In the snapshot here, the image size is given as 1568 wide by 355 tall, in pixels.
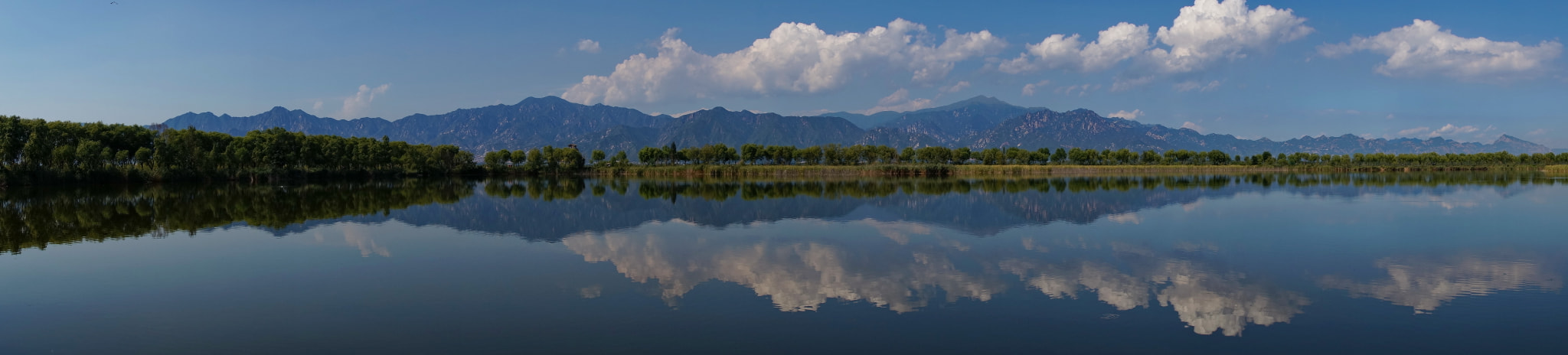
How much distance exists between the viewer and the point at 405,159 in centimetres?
9631

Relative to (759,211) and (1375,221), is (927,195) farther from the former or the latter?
(1375,221)

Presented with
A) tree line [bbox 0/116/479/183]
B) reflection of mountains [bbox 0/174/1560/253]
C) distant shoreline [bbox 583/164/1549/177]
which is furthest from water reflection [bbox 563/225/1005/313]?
distant shoreline [bbox 583/164/1549/177]

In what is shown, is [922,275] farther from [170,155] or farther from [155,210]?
[170,155]

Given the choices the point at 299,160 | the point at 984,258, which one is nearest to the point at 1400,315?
the point at 984,258

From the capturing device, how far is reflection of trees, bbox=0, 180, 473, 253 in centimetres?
2109

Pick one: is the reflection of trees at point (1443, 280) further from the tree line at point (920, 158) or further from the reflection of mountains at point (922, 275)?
the tree line at point (920, 158)

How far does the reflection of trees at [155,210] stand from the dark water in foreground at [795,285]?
375mm

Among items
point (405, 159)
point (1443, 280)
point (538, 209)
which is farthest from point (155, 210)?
point (405, 159)

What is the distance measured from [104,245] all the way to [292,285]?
994 cm

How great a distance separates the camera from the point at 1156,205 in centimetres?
3173

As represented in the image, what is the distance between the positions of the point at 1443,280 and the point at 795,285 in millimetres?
11005

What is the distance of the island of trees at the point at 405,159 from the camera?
5834 centimetres

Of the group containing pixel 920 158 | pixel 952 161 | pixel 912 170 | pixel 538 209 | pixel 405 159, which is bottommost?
pixel 538 209

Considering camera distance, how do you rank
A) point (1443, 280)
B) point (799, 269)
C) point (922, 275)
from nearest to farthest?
point (1443, 280) < point (922, 275) < point (799, 269)
